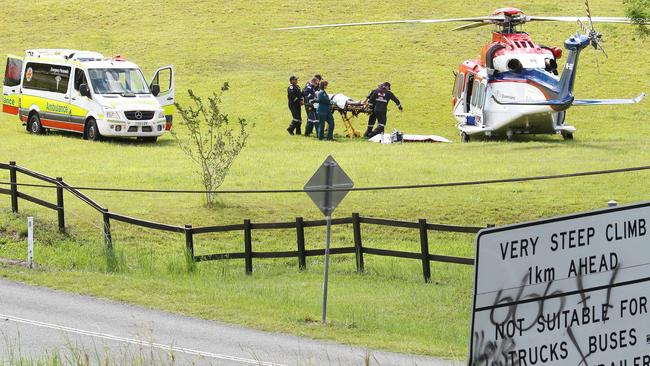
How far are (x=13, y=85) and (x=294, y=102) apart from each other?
8766 millimetres

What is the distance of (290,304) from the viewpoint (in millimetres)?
16109

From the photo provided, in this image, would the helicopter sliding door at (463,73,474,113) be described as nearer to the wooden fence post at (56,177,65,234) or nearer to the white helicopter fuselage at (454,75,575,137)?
the white helicopter fuselage at (454,75,575,137)

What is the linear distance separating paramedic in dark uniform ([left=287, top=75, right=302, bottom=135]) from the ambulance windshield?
4.41 metres

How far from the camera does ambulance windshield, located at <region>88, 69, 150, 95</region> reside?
3359 cm

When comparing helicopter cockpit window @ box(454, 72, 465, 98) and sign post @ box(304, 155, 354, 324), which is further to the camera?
helicopter cockpit window @ box(454, 72, 465, 98)

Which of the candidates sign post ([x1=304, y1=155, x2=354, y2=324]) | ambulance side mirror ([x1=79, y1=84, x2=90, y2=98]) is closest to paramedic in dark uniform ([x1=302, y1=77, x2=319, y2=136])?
ambulance side mirror ([x1=79, y1=84, x2=90, y2=98])

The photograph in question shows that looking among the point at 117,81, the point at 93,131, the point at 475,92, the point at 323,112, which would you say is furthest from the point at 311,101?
the point at 93,131

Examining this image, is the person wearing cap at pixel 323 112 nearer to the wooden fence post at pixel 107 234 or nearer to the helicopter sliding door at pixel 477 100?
the helicopter sliding door at pixel 477 100

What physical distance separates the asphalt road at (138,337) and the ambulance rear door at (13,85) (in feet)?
69.2

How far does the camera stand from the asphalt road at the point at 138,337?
1239 cm

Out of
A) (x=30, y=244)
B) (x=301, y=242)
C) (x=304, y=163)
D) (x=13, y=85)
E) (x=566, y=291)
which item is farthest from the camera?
(x=13, y=85)

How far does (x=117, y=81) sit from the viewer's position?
112 ft

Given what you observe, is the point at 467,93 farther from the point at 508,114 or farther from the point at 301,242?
the point at 301,242

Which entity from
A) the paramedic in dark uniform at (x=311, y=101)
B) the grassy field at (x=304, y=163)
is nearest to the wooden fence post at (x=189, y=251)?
the grassy field at (x=304, y=163)
